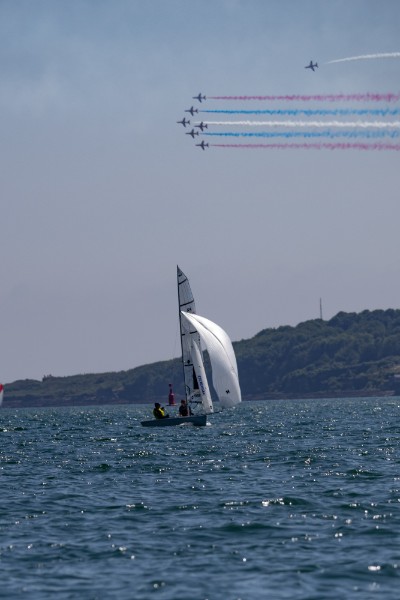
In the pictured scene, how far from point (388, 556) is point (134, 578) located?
706 centimetres

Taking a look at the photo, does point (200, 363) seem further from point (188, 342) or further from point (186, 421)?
point (186, 421)

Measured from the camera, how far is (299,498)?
40.4m

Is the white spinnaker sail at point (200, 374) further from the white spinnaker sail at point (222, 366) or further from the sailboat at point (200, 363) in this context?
the white spinnaker sail at point (222, 366)

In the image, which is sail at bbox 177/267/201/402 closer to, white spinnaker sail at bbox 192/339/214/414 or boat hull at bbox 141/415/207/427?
white spinnaker sail at bbox 192/339/214/414

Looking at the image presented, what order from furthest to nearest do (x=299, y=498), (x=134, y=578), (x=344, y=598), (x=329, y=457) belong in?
(x=329, y=457) < (x=299, y=498) < (x=134, y=578) < (x=344, y=598)

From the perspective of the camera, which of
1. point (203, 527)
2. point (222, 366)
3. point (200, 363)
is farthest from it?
point (200, 363)

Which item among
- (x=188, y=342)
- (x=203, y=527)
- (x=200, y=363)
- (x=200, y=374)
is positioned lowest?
(x=203, y=527)

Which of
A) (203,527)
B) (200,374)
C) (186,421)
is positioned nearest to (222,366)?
(200,374)

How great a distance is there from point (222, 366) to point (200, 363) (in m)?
2.82

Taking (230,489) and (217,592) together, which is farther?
(230,489)

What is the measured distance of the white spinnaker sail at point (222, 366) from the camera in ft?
308

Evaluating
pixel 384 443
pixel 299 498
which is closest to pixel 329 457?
pixel 384 443

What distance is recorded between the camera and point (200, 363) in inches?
3784

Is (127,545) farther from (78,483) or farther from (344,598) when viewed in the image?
(78,483)
